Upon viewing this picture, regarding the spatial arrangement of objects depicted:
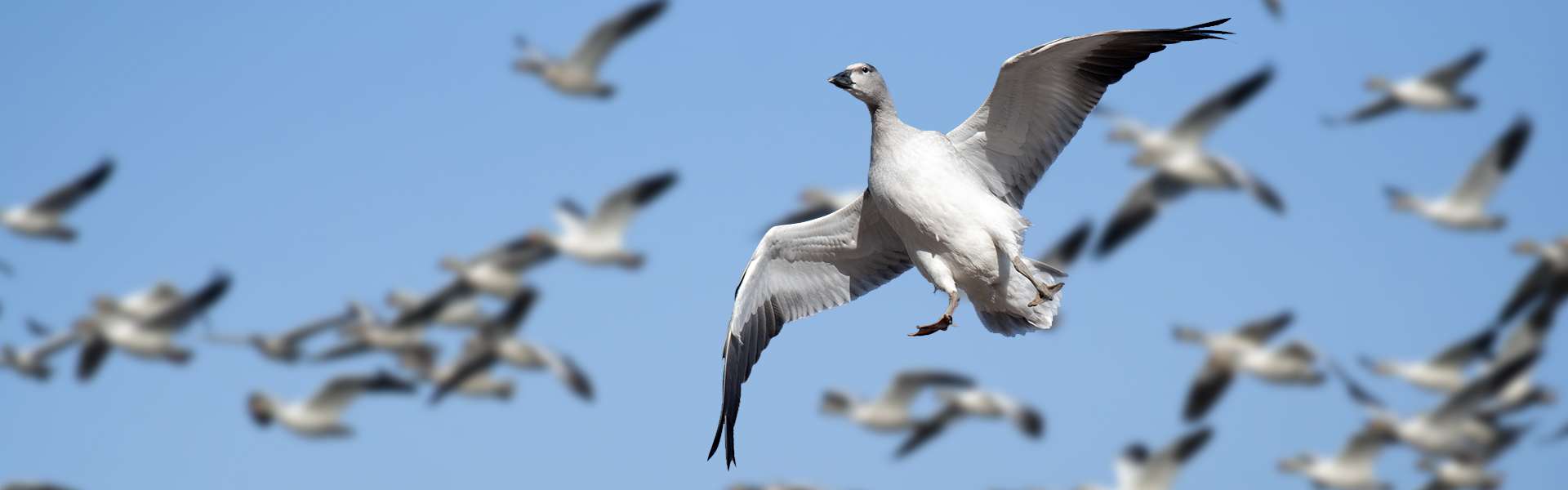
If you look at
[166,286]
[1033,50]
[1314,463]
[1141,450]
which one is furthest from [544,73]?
[1033,50]

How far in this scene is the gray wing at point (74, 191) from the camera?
24.4 m

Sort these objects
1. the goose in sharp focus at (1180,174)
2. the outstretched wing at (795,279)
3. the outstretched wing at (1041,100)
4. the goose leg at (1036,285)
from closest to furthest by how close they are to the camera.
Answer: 1. the outstretched wing at (1041,100)
2. the goose leg at (1036,285)
3. the outstretched wing at (795,279)
4. the goose in sharp focus at (1180,174)

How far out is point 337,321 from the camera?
29344 millimetres

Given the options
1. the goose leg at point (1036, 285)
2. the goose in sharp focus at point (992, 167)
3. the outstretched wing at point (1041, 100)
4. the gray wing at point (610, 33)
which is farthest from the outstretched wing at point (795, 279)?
the gray wing at point (610, 33)

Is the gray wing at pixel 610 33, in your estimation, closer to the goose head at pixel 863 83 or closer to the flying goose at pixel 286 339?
the flying goose at pixel 286 339

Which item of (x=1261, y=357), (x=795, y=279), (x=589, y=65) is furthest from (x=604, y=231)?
(x=795, y=279)

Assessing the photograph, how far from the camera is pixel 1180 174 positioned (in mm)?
27328

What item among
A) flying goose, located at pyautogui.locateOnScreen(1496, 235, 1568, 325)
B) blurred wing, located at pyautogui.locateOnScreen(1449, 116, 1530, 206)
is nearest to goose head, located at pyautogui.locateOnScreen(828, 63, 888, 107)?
flying goose, located at pyautogui.locateOnScreen(1496, 235, 1568, 325)

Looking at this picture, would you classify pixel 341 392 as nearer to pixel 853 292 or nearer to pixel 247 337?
pixel 247 337

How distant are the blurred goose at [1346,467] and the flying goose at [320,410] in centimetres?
1469

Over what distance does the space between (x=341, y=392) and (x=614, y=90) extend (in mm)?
6294

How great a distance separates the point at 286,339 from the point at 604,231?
6.58 m

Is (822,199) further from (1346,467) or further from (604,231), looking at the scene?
(1346,467)

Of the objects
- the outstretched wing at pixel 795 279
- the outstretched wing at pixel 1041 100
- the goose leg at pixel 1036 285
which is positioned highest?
the outstretched wing at pixel 1041 100
